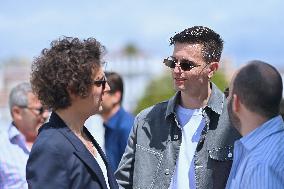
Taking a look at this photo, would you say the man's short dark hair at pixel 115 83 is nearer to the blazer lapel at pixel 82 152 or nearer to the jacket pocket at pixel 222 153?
the jacket pocket at pixel 222 153

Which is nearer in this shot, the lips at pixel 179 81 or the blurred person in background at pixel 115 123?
the lips at pixel 179 81

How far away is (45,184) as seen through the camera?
10.8 ft

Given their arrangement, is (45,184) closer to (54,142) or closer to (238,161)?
(54,142)

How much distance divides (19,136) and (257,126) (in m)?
3.06

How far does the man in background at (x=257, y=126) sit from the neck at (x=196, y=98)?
0.87 metres

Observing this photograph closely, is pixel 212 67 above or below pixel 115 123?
above

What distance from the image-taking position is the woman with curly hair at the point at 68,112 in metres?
3.34

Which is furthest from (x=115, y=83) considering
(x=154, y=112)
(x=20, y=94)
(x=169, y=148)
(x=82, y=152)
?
(x=82, y=152)

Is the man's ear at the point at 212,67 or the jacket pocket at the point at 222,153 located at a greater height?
the man's ear at the point at 212,67

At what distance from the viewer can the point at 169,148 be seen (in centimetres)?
411

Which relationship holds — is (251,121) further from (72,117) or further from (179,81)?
(179,81)

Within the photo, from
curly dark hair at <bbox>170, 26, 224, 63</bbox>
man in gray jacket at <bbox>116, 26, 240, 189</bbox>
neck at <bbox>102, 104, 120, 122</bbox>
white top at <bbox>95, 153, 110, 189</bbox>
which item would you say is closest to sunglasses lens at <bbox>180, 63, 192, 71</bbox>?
man in gray jacket at <bbox>116, 26, 240, 189</bbox>

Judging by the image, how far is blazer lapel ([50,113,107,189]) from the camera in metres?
3.47

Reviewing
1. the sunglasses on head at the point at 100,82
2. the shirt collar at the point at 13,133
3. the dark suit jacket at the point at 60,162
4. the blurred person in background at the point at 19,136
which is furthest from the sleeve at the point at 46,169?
the shirt collar at the point at 13,133
